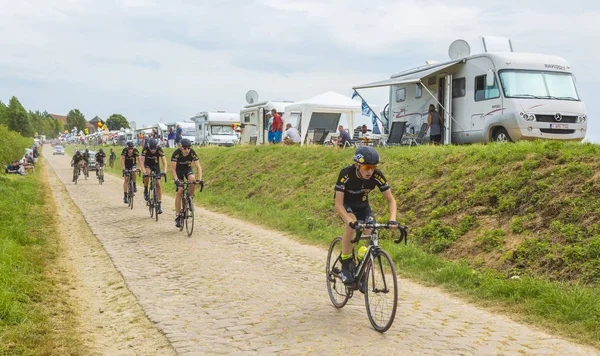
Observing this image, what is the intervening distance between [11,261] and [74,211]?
9375 millimetres

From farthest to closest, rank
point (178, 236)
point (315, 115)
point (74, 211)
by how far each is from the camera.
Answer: point (315, 115) < point (74, 211) < point (178, 236)

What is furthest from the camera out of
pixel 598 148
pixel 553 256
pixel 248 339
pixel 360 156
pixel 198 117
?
pixel 198 117

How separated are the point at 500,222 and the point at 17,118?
145m

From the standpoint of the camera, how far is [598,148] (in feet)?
35.7

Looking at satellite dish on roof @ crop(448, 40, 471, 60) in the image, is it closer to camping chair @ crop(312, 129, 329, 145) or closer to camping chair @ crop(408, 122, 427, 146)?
camping chair @ crop(408, 122, 427, 146)

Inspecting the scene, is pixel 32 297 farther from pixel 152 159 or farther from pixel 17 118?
pixel 17 118

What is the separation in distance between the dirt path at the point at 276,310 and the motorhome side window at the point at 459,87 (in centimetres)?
921

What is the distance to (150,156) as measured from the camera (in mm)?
16016

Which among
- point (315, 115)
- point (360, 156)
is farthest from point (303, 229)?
Answer: point (315, 115)

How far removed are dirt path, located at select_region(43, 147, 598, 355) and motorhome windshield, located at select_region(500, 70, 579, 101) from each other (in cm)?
844

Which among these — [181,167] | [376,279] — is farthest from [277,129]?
[376,279]

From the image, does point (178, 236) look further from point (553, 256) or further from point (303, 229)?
point (553, 256)

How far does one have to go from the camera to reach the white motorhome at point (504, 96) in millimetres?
16172

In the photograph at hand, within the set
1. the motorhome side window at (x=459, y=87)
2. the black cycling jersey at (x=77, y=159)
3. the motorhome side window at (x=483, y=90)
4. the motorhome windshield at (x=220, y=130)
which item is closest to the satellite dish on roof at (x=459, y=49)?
the motorhome side window at (x=459, y=87)
